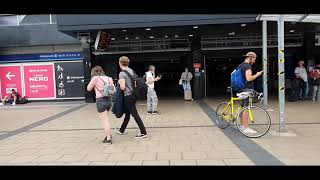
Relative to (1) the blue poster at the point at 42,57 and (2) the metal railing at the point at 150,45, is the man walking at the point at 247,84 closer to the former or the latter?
(2) the metal railing at the point at 150,45

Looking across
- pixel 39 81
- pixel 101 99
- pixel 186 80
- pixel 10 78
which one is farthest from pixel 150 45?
pixel 101 99

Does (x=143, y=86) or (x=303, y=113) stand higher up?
(x=143, y=86)

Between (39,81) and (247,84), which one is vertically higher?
(247,84)

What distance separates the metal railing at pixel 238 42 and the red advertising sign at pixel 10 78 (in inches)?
362

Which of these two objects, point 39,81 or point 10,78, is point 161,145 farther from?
point 10,78

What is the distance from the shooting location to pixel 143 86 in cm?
862

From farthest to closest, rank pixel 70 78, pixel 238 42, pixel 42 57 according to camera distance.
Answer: pixel 42 57 → pixel 70 78 → pixel 238 42

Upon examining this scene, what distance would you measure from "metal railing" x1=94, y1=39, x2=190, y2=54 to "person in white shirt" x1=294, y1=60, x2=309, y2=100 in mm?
5210

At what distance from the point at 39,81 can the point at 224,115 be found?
13.4 m

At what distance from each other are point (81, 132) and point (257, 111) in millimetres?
3835

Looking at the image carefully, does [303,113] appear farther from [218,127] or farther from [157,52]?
[157,52]

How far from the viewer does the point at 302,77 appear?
580 inches
